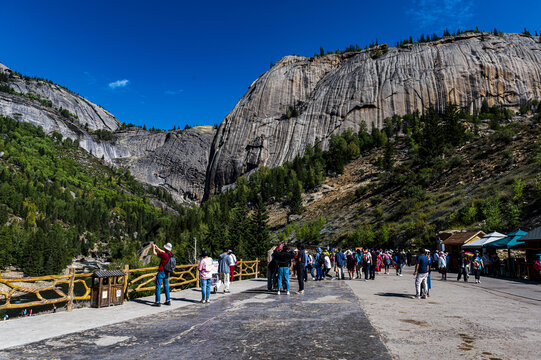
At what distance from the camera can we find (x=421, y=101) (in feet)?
367

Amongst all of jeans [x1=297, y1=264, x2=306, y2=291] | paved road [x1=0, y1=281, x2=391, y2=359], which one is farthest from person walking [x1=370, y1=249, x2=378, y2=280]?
paved road [x1=0, y1=281, x2=391, y2=359]

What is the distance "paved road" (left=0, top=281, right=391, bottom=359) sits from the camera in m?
6.07

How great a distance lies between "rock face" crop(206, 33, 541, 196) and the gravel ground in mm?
106833

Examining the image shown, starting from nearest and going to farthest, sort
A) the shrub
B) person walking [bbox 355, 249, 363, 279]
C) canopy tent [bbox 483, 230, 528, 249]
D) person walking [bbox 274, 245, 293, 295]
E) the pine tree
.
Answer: person walking [bbox 274, 245, 293, 295] → canopy tent [bbox 483, 230, 528, 249] → person walking [bbox 355, 249, 363, 279] → the pine tree → the shrub

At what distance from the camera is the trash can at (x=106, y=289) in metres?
11.6

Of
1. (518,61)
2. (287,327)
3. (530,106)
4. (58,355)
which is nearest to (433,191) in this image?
(287,327)

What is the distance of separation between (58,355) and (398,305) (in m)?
10.0

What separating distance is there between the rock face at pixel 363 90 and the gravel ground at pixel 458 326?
351 feet

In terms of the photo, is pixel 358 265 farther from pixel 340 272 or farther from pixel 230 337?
pixel 230 337

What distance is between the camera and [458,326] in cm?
835

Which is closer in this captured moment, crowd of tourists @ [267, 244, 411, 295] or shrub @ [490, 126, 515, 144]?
crowd of tourists @ [267, 244, 411, 295]

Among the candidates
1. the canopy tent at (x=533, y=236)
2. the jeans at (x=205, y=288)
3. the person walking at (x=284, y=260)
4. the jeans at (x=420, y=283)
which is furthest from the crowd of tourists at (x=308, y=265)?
the canopy tent at (x=533, y=236)

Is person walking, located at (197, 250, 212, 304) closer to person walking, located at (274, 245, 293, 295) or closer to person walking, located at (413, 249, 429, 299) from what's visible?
person walking, located at (274, 245, 293, 295)

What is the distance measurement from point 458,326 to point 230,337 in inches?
215
